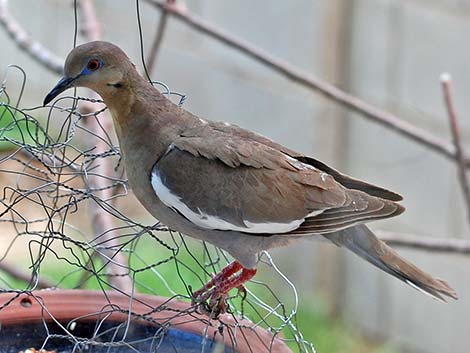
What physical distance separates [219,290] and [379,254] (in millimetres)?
298

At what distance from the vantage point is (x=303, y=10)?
3.00m

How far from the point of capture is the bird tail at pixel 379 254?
57.7 inches

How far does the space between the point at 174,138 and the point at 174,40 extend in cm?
226

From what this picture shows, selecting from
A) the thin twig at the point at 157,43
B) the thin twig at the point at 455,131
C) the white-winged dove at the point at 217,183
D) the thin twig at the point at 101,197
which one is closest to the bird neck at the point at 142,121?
the white-winged dove at the point at 217,183

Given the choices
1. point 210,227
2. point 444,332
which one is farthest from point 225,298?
point 444,332

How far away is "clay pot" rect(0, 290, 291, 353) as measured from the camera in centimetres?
123

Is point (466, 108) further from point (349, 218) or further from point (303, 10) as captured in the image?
point (349, 218)

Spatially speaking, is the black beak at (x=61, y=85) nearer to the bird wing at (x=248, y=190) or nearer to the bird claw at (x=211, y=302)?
the bird wing at (x=248, y=190)

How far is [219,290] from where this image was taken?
1312 mm

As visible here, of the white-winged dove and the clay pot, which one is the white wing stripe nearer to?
the white-winged dove

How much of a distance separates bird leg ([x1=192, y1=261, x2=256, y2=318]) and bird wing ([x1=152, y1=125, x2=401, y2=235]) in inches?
2.6

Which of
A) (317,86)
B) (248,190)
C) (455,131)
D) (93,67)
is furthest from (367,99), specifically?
(93,67)

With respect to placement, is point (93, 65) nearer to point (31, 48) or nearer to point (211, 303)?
point (211, 303)

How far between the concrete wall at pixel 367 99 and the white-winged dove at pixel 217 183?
4.50 ft
